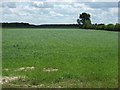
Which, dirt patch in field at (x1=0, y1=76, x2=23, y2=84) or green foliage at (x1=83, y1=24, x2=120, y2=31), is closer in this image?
dirt patch in field at (x1=0, y1=76, x2=23, y2=84)

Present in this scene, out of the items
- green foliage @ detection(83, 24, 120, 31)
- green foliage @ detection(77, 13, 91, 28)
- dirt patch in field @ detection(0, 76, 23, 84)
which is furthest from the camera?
green foliage @ detection(77, 13, 91, 28)

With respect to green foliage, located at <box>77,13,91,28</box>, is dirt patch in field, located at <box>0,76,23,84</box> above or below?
below

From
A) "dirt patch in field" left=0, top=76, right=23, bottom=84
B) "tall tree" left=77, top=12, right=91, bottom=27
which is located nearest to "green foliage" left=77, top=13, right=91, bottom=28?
"tall tree" left=77, top=12, right=91, bottom=27

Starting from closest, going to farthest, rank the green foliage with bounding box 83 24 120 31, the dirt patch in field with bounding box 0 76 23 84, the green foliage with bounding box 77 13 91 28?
the dirt patch in field with bounding box 0 76 23 84 → the green foliage with bounding box 83 24 120 31 → the green foliage with bounding box 77 13 91 28

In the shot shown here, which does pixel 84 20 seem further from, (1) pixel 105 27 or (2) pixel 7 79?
(2) pixel 7 79

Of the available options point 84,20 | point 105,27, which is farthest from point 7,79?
point 84,20

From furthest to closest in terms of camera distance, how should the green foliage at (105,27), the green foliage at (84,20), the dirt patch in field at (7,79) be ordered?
the green foliage at (84,20) < the green foliage at (105,27) < the dirt patch in field at (7,79)

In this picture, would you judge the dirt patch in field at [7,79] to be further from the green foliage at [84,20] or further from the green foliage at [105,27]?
the green foliage at [84,20]

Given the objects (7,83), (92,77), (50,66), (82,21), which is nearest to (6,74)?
(7,83)

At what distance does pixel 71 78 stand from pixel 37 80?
144cm

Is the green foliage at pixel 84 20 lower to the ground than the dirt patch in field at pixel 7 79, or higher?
higher

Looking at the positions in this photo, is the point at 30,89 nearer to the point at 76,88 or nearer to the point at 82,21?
the point at 76,88

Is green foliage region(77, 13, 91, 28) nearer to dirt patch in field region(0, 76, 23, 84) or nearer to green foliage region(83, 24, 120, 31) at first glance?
green foliage region(83, 24, 120, 31)

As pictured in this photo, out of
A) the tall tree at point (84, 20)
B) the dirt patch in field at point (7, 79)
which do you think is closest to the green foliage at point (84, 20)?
the tall tree at point (84, 20)
